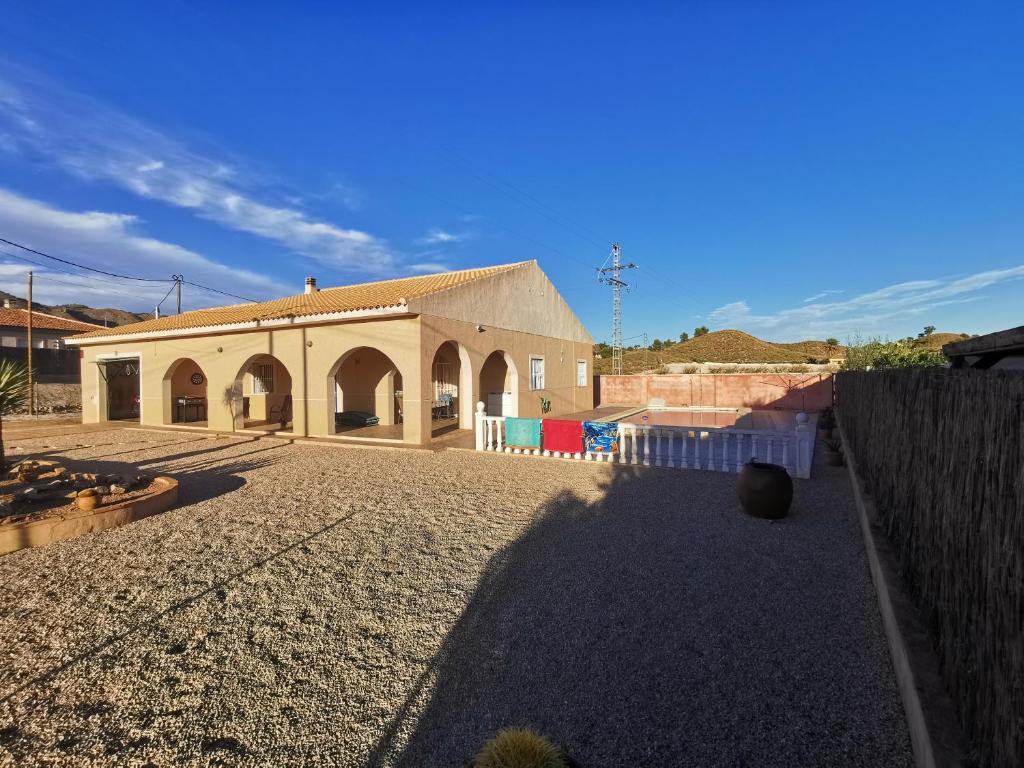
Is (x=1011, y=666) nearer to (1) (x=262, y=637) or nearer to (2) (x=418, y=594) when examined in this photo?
(2) (x=418, y=594)

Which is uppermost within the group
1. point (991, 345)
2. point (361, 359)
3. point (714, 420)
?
point (361, 359)

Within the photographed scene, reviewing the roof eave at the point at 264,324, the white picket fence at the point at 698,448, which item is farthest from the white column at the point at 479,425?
the roof eave at the point at 264,324

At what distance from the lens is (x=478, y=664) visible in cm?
300

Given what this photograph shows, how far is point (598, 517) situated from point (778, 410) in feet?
70.1

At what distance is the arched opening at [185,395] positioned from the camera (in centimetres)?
1543

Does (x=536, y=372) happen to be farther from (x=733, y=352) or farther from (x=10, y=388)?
(x=733, y=352)

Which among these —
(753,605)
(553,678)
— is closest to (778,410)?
(753,605)

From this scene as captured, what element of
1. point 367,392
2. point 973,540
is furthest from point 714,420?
point 973,540

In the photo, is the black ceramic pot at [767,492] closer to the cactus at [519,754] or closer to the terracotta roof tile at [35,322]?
the cactus at [519,754]

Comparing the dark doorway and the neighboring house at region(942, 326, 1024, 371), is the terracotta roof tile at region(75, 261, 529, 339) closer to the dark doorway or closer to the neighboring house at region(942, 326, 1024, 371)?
the dark doorway

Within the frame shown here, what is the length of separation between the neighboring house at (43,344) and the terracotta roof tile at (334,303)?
13.3m

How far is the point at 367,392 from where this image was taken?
1581 centimetres

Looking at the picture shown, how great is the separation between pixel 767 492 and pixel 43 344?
138ft

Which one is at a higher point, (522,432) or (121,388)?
(121,388)
